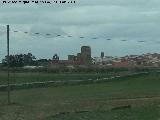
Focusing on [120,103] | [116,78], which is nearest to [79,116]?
[120,103]

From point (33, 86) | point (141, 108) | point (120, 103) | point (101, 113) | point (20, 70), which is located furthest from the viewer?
point (20, 70)

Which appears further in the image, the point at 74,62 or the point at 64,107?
the point at 74,62

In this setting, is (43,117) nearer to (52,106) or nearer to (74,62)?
(52,106)

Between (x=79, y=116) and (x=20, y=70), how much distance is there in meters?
39.3

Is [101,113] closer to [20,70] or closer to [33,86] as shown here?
[33,86]

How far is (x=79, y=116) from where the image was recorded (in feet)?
58.4

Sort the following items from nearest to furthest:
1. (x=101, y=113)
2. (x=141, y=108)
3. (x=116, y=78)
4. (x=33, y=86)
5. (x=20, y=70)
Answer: (x=101, y=113)
(x=141, y=108)
(x=33, y=86)
(x=116, y=78)
(x=20, y=70)

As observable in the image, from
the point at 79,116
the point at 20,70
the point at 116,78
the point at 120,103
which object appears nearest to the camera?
the point at 79,116

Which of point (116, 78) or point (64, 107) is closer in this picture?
point (64, 107)

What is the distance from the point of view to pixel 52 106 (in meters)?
22.1

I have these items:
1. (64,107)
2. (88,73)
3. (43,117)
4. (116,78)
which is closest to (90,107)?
(64,107)

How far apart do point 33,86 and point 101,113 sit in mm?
19682

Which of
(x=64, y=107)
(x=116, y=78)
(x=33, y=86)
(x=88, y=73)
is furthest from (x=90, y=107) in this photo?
(x=88, y=73)

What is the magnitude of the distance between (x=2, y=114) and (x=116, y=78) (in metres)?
30.0
